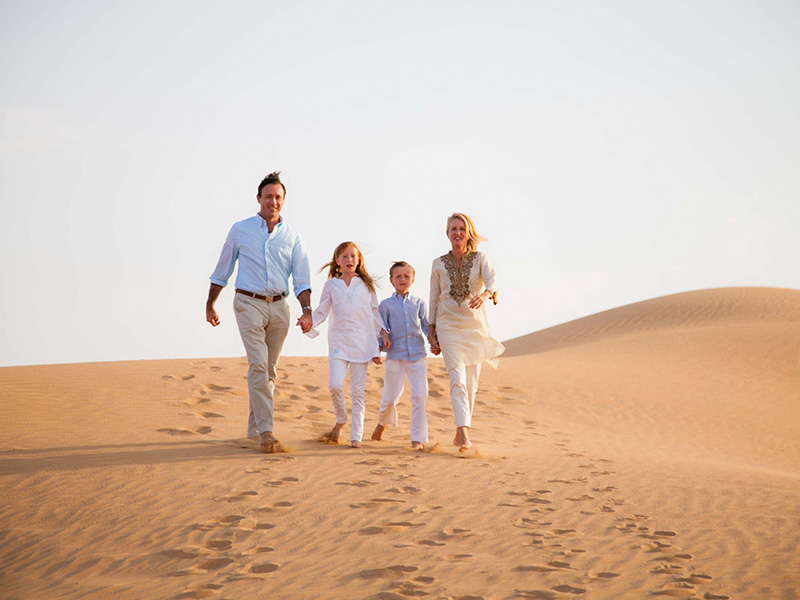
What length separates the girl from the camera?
7.28m

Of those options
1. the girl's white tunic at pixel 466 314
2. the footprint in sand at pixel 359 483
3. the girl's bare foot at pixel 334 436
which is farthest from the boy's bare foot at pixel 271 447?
the girl's white tunic at pixel 466 314

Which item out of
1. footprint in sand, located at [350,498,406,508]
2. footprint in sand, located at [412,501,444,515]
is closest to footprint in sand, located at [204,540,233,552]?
footprint in sand, located at [350,498,406,508]

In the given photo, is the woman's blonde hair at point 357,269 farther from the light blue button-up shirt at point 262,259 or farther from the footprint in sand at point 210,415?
the footprint in sand at point 210,415

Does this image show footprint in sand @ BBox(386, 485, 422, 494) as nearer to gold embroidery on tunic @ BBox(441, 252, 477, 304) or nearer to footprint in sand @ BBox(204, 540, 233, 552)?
footprint in sand @ BBox(204, 540, 233, 552)

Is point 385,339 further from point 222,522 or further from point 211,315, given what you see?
point 222,522

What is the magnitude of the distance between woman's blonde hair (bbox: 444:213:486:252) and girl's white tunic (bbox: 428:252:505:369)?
4.3 inches

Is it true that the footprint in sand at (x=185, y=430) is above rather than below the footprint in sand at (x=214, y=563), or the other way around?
above

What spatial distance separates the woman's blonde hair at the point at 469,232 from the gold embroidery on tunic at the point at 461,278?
0.31 ft

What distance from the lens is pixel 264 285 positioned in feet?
22.5

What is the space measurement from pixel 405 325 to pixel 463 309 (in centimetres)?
65

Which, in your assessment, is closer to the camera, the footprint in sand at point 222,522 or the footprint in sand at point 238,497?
the footprint in sand at point 222,522

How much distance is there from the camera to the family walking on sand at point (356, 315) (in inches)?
270

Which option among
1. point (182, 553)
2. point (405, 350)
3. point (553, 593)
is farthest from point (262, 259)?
point (553, 593)

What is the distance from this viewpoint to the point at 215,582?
4.00m
